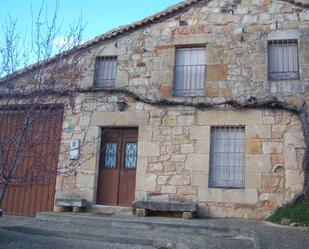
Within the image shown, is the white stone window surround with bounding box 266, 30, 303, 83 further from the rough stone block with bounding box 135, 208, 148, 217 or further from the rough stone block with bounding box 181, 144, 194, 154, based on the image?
the rough stone block with bounding box 135, 208, 148, 217

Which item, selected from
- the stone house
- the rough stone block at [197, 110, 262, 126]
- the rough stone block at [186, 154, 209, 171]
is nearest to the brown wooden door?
the stone house

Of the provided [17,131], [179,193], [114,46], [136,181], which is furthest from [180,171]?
[17,131]

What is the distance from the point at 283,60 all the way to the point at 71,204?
584 cm

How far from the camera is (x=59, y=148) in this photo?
32.2 feet

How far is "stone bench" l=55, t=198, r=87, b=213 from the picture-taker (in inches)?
360

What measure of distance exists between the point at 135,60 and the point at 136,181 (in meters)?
2.99

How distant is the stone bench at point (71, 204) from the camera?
9.13m

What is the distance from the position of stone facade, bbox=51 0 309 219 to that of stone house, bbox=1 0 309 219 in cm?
2

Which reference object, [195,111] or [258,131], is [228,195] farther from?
[195,111]

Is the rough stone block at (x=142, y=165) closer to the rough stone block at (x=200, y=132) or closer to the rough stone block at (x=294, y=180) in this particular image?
the rough stone block at (x=200, y=132)

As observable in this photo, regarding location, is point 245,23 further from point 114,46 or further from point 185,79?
point 114,46

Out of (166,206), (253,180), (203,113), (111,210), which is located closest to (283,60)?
(203,113)

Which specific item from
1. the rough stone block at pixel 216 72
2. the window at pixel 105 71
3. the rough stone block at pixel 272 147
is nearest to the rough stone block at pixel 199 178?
the rough stone block at pixel 272 147

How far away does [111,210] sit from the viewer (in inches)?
363
